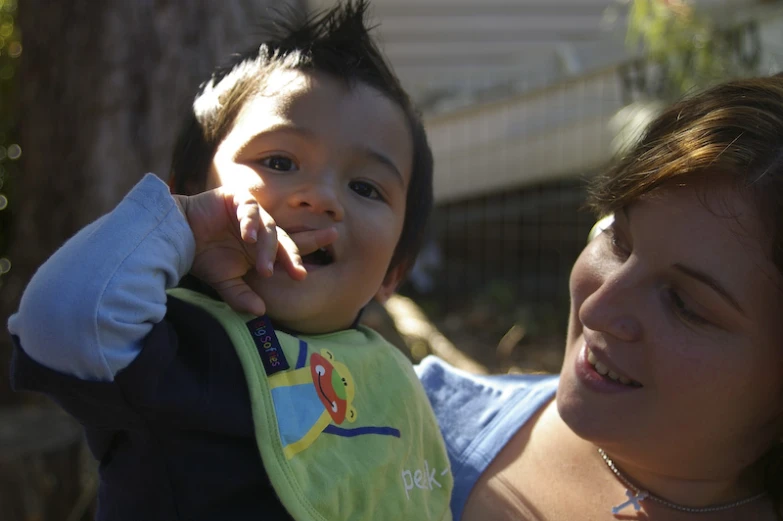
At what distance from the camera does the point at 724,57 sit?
4.93 metres

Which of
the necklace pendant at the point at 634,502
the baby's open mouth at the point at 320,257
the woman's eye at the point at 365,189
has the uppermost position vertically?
the woman's eye at the point at 365,189

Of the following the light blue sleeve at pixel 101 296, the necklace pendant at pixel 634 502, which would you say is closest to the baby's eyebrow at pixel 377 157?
the light blue sleeve at pixel 101 296

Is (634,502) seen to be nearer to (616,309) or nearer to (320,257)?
(616,309)

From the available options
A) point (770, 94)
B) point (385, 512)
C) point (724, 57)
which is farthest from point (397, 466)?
point (724, 57)

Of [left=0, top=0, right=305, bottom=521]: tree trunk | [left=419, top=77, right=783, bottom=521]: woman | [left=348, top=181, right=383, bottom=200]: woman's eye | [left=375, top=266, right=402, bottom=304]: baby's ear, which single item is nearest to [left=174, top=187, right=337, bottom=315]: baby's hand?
[left=348, top=181, right=383, bottom=200]: woman's eye

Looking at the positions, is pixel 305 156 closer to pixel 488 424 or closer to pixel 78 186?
pixel 488 424

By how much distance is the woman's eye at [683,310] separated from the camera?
1.40m

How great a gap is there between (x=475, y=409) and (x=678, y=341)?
26.5 inches

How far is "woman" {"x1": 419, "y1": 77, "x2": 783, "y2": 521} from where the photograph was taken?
1.38 m

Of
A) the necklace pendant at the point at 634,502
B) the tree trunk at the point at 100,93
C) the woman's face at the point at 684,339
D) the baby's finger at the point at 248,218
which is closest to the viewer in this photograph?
the baby's finger at the point at 248,218

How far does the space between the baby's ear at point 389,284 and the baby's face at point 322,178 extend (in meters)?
0.22

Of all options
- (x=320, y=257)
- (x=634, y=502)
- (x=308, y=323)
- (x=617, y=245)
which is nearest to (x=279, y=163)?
(x=320, y=257)

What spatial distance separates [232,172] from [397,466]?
64cm

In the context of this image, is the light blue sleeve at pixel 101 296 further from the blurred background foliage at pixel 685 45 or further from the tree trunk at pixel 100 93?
the blurred background foliage at pixel 685 45
